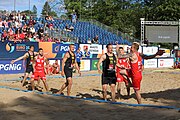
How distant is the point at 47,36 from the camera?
28672 millimetres

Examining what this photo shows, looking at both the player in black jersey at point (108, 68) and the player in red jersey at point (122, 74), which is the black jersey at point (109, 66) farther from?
the player in red jersey at point (122, 74)

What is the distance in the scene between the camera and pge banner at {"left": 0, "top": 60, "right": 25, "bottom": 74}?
70.1 ft

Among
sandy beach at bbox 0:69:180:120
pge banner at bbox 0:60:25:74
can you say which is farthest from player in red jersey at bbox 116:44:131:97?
pge banner at bbox 0:60:25:74

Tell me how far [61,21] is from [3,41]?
14102 millimetres

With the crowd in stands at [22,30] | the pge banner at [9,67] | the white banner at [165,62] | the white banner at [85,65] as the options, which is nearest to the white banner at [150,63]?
the white banner at [165,62]

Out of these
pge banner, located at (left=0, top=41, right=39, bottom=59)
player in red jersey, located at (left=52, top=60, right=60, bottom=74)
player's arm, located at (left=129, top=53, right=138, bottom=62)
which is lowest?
player in red jersey, located at (left=52, top=60, right=60, bottom=74)

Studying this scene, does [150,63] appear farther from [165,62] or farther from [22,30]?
[22,30]

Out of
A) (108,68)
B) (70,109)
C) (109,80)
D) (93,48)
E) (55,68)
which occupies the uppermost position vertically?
(93,48)

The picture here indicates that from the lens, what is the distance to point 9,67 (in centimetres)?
2172

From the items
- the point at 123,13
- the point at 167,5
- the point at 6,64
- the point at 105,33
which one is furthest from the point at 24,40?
the point at 123,13

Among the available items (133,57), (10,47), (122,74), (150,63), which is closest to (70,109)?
(133,57)

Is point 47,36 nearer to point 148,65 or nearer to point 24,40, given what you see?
point 24,40

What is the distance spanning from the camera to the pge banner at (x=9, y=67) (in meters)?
21.4

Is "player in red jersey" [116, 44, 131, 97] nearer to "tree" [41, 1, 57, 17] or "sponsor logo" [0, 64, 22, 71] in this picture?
"sponsor logo" [0, 64, 22, 71]
